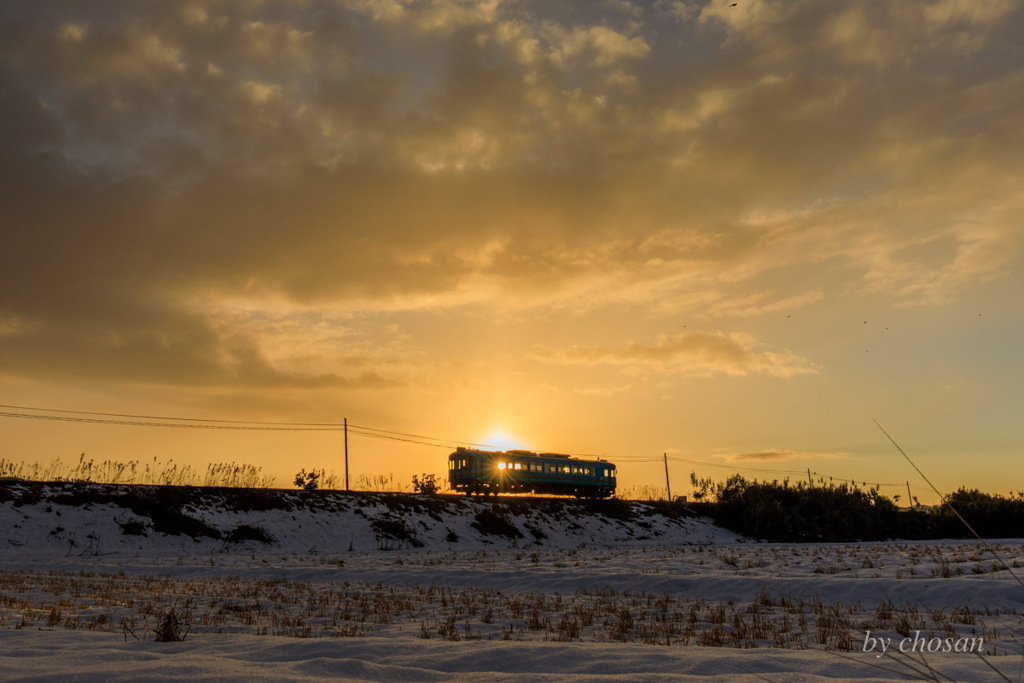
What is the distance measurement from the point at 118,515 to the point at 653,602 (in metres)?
22.3

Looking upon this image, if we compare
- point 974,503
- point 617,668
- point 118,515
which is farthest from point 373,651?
point 974,503

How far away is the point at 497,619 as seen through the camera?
8570mm

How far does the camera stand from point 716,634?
7098mm

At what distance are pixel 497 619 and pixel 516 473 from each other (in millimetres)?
37910

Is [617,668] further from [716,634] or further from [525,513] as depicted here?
[525,513]

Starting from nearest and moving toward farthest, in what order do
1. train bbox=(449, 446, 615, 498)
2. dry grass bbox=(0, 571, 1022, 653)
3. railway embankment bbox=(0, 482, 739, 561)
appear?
dry grass bbox=(0, 571, 1022, 653) < railway embankment bbox=(0, 482, 739, 561) < train bbox=(449, 446, 615, 498)

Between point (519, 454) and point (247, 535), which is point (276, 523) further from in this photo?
point (519, 454)

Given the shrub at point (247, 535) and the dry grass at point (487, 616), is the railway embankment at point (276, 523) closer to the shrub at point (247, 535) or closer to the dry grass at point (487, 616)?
the shrub at point (247, 535)

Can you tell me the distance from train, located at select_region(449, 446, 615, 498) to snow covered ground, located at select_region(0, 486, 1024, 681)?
77.6 feet

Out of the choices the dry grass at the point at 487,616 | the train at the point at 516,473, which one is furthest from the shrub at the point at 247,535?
the train at the point at 516,473

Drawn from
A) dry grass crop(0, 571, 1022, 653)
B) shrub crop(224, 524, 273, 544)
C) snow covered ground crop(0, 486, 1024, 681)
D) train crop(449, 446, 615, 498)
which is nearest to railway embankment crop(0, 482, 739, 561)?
shrub crop(224, 524, 273, 544)

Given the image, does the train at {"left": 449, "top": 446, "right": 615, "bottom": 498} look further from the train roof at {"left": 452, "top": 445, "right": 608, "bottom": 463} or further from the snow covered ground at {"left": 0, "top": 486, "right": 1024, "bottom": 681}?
the snow covered ground at {"left": 0, "top": 486, "right": 1024, "bottom": 681}

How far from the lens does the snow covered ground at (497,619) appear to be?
4.75 m

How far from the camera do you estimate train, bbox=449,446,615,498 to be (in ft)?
150
